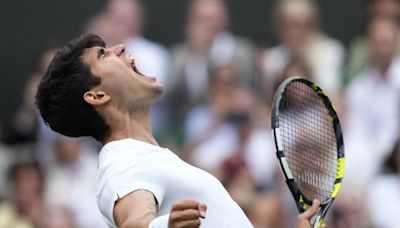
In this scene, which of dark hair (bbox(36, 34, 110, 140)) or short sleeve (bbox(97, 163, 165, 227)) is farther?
dark hair (bbox(36, 34, 110, 140))

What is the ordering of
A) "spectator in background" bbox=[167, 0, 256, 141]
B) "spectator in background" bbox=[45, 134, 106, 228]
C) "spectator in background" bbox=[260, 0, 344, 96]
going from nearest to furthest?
"spectator in background" bbox=[45, 134, 106, 228] → "spectator in background" bbox=[260, 0, 344, 96] → "spectator in background" bbox=[167, 0, 256, 141]

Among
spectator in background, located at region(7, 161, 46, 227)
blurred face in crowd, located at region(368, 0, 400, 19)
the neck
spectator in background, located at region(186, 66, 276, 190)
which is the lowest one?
spectator in background, located at region(7, 161, 46, 227)

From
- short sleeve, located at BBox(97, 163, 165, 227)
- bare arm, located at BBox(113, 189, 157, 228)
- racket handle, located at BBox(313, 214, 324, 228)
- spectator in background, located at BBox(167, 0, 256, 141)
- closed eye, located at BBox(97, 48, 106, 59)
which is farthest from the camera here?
spectator in background, located at BBox(167, 0, 256, 141)

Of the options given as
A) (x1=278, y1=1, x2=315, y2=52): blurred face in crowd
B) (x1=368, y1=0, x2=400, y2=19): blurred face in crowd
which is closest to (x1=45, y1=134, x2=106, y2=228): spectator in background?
(x1=278, y1=1, x2=315, y2=52): blurred face in crowd

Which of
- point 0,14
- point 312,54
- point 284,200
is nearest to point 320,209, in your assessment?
point 284,200

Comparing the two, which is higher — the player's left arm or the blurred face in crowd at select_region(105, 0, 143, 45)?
the player's left arm

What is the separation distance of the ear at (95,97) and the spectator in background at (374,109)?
15.6 ft

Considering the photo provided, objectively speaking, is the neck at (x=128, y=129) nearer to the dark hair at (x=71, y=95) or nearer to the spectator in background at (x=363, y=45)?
the dark hair at (x=71, y=95)

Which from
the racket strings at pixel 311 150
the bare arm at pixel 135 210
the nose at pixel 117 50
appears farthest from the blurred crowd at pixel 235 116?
the bare arm at pixel 135 210

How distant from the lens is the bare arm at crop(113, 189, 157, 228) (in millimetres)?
4047

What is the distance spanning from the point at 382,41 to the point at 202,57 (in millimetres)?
1518

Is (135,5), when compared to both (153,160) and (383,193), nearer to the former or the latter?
(383,193)

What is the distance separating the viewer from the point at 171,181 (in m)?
4.38

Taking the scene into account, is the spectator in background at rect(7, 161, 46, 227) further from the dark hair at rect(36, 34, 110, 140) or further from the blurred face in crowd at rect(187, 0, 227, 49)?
the dark hair at rect(36, 34, 110, 140)
